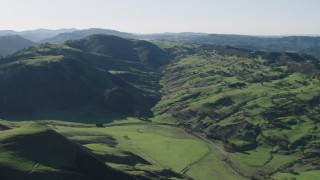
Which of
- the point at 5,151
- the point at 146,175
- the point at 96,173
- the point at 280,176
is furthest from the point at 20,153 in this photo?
the point at 280,176

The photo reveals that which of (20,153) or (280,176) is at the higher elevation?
(20,153)

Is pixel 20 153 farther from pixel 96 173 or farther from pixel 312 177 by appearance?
pixel 312 177

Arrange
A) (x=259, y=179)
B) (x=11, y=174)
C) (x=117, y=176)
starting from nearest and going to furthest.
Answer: (x=11, y=174) → (x=117, y=176) → (x=259, y=179)

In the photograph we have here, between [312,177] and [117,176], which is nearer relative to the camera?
[117,176]

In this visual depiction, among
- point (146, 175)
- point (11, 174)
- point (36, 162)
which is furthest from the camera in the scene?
point (146, 175)

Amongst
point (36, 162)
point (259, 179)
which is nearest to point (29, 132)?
point (36, 162)

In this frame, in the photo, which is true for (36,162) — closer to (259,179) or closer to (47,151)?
(47,151)

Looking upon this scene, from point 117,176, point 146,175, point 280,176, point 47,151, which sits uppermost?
point 47,151
